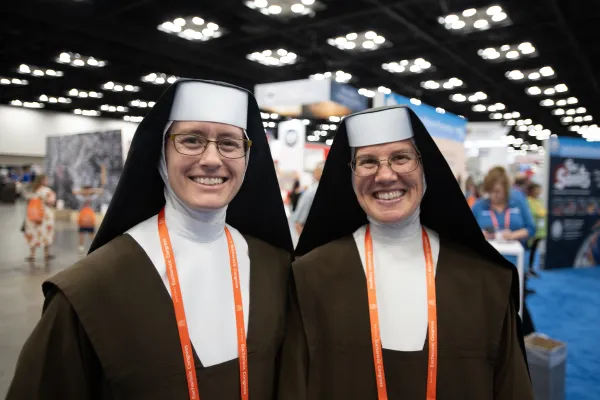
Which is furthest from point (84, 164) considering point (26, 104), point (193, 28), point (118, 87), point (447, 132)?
point (26, 104)

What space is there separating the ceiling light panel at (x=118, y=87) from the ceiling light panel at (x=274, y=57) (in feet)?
17.2

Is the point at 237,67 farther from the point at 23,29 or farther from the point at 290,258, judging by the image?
the point at 290,258

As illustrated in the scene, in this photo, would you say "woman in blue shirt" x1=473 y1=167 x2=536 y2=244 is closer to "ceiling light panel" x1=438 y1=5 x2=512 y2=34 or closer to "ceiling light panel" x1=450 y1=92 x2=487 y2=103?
"ceiling light panel" x1=438 y1=5 x2=512 y2=34

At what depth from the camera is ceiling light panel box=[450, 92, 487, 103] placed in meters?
16.2

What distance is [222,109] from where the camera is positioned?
4.61 ft

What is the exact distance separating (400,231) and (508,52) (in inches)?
463

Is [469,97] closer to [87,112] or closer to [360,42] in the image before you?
[360,42]

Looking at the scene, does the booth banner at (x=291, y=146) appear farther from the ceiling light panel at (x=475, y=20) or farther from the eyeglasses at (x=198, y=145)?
the eyeglasses at (x=198, y=145)

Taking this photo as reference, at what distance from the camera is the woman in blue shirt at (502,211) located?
15.4 ft

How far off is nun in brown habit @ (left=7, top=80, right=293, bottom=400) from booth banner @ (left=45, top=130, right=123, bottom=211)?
6.79 m

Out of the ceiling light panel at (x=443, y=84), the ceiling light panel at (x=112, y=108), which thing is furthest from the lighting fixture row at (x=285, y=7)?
the ceiling light panel at (x=112, y=108)

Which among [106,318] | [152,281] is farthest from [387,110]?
[106,318]

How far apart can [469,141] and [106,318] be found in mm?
8660

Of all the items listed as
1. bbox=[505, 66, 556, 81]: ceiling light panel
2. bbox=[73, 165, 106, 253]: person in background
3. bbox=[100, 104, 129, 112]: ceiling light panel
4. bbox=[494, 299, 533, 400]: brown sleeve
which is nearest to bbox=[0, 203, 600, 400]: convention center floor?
bbox=[73, 165, 106, 253]: person in background
